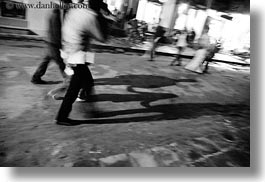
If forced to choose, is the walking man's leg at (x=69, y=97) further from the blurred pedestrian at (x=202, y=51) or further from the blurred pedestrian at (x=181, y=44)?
the blurred pedestrian at (x=202, y=51)

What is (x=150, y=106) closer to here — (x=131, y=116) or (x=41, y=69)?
(x=131, y=116)

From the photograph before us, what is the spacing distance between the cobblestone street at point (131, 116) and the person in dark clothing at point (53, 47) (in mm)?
40

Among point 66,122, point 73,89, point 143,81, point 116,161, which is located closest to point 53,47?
point 73,89

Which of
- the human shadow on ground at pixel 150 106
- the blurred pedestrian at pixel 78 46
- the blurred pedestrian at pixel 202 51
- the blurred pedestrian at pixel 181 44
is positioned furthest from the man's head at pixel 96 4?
the blurred pedestrian at pixel 202 51

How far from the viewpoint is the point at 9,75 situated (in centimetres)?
178

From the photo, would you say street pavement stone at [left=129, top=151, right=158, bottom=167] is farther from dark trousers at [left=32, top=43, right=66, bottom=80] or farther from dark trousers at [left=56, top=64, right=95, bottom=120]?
dark trousers at [left=32, top=43, right=66, bottom=80]

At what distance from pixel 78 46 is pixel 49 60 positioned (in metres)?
0.24

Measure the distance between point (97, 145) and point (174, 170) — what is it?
2.08ft

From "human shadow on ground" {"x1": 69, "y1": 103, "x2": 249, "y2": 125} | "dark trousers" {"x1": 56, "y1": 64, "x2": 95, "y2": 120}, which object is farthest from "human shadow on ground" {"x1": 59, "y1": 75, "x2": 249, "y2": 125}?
"dark trousers" {"x1": 56, "y1": 64, "x2": 95, "y2": 120}

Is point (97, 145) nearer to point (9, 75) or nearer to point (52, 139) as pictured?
point (52, 139)

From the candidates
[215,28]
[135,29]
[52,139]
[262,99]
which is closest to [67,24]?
[135,29]

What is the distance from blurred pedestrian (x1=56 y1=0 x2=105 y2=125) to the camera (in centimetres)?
164

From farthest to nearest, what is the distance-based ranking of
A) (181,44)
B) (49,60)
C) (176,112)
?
(176,112), (181,44), (49,60)

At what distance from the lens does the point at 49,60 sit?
1758 millimetres
